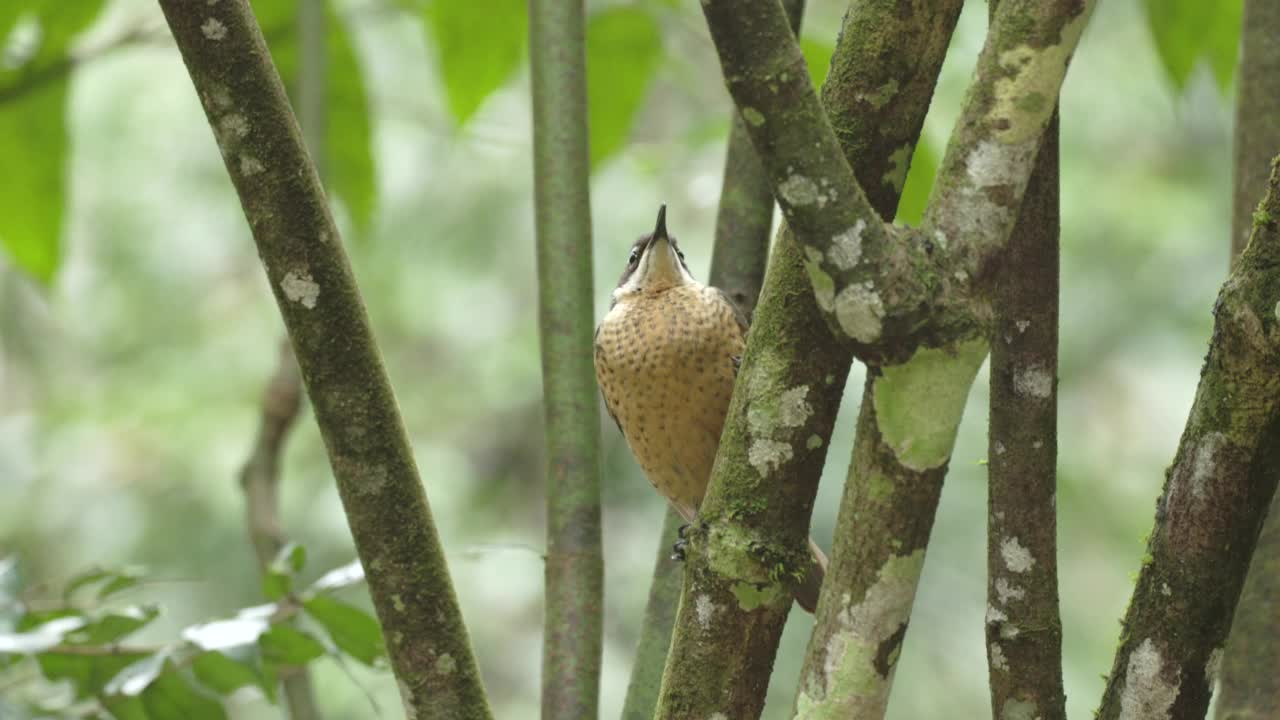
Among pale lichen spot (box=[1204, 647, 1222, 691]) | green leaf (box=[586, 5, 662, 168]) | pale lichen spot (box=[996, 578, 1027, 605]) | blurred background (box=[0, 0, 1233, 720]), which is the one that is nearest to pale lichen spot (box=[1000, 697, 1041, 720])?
pale lichen spot (box=[996, 578, 1027, 605])

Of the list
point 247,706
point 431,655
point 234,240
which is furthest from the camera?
point 234,240

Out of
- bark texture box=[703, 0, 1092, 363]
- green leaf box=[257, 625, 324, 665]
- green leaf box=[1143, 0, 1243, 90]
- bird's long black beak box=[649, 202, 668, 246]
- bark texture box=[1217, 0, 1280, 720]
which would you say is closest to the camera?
bark texture box=[703, 0, 1092, 363]

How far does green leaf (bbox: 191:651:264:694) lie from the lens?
235cm

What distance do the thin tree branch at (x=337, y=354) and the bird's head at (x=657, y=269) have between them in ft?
5.86

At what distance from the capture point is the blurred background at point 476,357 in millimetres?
7559

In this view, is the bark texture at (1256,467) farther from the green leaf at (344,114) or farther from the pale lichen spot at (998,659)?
the green leaf at (344,114)

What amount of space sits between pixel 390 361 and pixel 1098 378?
4568 millimetres

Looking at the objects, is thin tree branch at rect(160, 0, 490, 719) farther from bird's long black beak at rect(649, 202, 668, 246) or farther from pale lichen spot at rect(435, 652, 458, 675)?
bird's long black beak at rect(649, 202, 668, 246)

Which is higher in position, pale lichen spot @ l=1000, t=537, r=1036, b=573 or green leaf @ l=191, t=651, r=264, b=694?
pale lichen spot @ l=1000, t=537, r=1036, b=573

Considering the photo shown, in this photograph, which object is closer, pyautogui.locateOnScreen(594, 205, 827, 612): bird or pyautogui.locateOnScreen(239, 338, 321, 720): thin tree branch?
pyautogui.locateOnScreen(239, 338, 321, 720): thin tree branch

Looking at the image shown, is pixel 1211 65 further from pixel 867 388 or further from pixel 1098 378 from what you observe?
pixel 1098 378

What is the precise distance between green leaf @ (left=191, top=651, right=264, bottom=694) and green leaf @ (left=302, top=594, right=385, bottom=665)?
0.51 feet

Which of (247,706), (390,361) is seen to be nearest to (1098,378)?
(390,361)

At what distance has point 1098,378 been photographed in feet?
29.0
